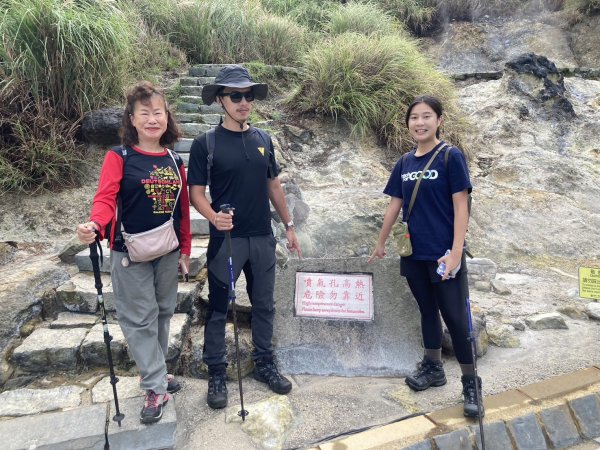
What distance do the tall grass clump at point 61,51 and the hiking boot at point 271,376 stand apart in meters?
3.96

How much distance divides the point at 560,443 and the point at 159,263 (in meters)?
2.55

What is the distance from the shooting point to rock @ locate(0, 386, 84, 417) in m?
2.49

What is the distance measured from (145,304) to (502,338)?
2.65 m

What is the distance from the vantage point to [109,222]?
2217 mm

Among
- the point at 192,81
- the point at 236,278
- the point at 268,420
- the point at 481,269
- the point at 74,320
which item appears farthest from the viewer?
the point at 192,81

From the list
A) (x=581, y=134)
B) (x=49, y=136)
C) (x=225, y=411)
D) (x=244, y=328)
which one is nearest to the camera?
(x=225, y=411)

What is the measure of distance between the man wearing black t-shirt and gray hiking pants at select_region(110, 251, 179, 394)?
0.29 metres

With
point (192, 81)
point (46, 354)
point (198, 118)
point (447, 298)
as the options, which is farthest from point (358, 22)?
point (46, 354)

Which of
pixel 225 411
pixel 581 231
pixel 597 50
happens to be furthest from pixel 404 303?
pixel 597 50

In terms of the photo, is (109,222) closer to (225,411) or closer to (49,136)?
(225,411)

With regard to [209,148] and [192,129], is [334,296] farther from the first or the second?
[192,129]

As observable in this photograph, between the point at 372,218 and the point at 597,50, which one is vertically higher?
the point at 597,50

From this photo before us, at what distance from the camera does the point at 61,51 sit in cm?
484

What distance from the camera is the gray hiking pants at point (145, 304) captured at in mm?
2262
